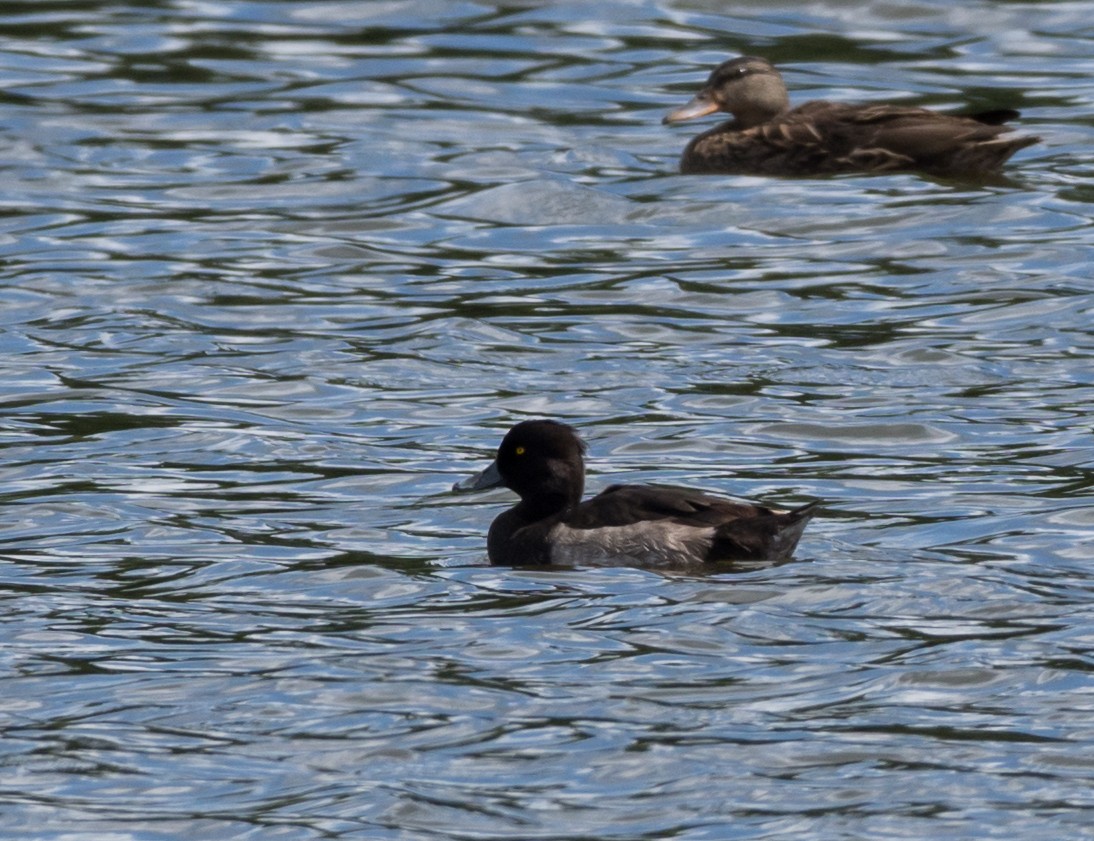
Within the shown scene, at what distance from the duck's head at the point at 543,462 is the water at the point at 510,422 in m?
0.34

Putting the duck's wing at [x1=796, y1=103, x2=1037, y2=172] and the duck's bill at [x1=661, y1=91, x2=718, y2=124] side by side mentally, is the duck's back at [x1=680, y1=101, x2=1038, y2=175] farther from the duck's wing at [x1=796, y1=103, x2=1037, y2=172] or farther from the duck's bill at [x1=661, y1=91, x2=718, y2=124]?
the duck's bill at [x1=661, y1=91, x2=718, y2=124]

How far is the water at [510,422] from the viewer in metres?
6.84

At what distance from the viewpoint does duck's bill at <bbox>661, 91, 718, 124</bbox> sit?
16.9 meters

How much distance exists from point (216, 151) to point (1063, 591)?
10.3 meters

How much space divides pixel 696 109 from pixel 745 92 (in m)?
0.36

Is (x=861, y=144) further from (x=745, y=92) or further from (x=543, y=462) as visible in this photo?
(x=543, y=462)

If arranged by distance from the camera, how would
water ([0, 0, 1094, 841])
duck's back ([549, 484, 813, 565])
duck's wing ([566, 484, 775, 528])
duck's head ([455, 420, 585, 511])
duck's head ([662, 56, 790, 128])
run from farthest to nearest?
1. duck's head ([662, 56, 790, 128])
2. duck's head ([455, 420, 585, 511])
3. duck's wing ([566, 484, 775, 528])
4. duck's back ([549, 484, 813, 565])
5. water ([0, 0, 1094, 841])

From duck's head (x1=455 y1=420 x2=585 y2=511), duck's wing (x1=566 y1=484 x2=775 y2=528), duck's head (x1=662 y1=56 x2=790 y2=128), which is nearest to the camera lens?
duck's wing (x1=566 y1=484 x2=775 y2=528)

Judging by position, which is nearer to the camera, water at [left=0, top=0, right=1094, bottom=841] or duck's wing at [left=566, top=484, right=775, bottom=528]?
water at [left=0, top=0, right=1094, bottom=841]

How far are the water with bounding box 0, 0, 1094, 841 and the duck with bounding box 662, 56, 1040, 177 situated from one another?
0.56 ft

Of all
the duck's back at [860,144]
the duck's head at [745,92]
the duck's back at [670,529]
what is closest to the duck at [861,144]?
the duck's back at [860,144]

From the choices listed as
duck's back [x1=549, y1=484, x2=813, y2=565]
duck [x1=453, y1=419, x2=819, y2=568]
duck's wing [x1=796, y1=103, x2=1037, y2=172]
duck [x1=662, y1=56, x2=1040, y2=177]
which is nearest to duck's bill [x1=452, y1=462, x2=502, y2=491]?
duck [x1=453, y1=419, x2=819, y2=568]

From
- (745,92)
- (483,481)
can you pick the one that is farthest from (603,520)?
(745,92)

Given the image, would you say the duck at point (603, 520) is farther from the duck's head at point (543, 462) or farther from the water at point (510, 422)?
the water at point (510, 422)
